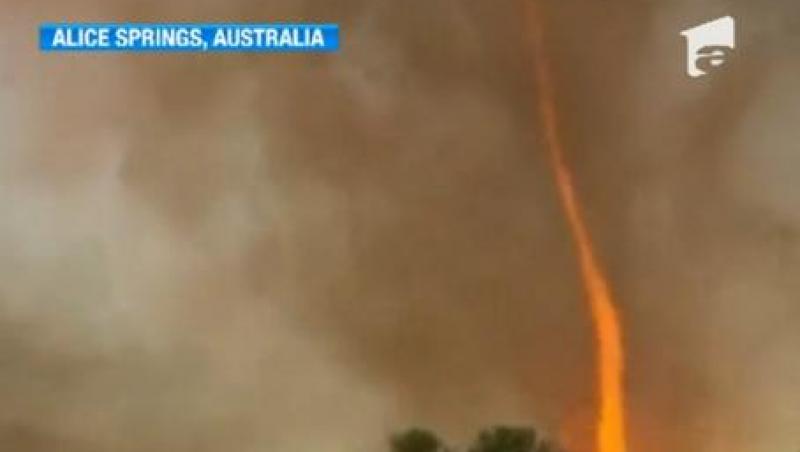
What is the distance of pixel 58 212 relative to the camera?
1.85 m

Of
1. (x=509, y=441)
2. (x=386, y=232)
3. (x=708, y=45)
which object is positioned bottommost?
(x=509, y=441)

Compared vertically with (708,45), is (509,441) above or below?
below

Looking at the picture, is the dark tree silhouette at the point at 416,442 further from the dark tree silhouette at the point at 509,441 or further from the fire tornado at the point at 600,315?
the fire tornado at the point at 600,315

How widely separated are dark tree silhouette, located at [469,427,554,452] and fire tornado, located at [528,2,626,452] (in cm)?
10

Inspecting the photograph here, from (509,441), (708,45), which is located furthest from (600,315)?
(708,45)

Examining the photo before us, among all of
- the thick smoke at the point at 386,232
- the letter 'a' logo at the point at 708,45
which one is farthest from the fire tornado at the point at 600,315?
the letter 'a' logo at the point at 708,45

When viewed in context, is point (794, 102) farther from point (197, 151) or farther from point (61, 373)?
point (61, 373)

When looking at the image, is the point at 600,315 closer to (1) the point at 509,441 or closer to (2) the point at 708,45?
(1) the point at 509,441

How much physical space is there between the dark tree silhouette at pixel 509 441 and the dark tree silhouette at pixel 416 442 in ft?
0.18

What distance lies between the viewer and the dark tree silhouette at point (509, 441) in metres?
1.82

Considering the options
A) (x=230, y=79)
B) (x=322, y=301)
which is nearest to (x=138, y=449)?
(x=322, y=301)

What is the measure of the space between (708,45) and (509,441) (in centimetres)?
67

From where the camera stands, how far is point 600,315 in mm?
1855

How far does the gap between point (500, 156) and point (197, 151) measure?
1.50 ft
